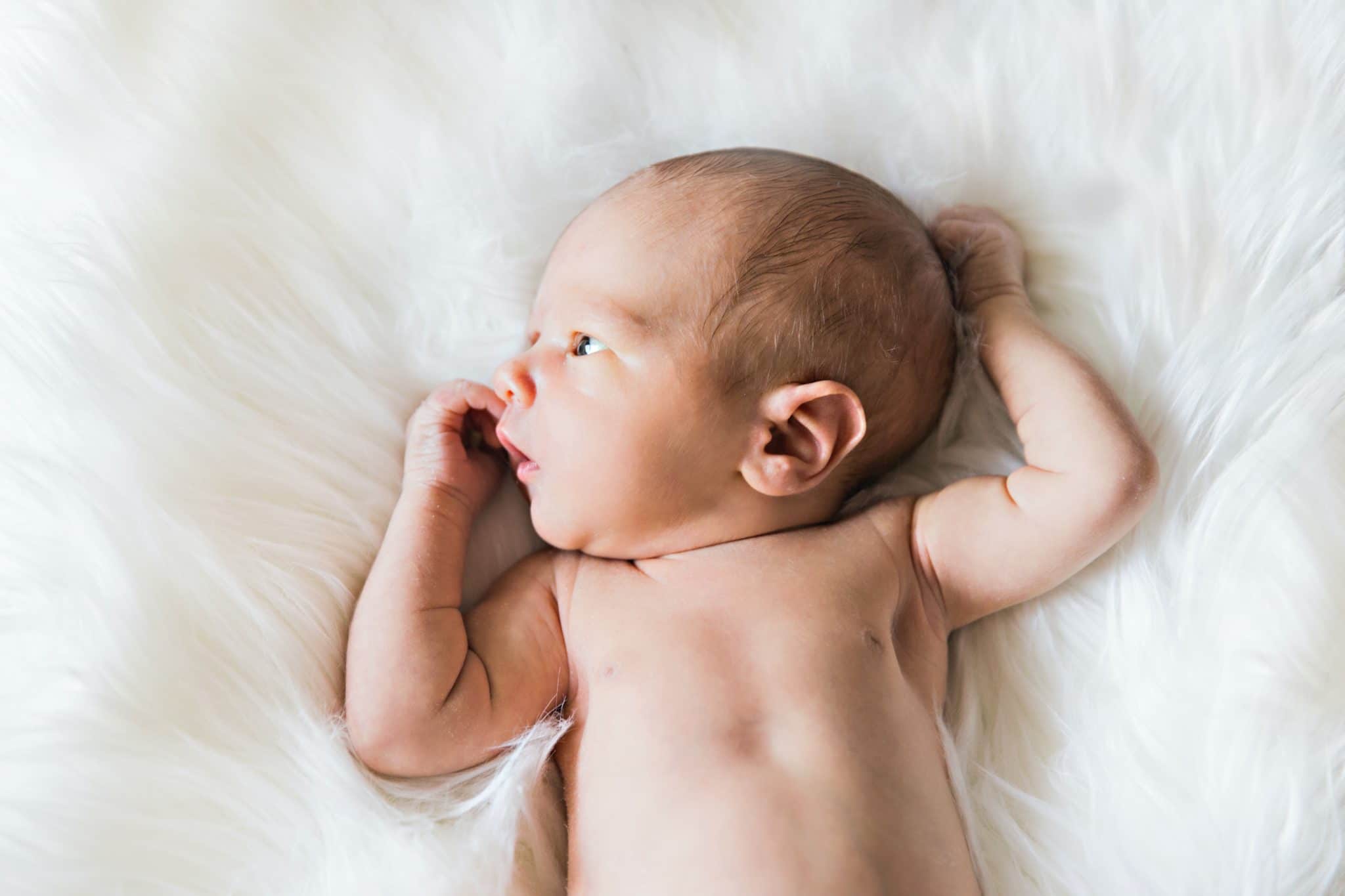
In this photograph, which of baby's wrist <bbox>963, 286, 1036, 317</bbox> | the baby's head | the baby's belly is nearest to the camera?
the baby's belly

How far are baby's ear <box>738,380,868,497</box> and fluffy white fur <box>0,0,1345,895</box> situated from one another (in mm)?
216

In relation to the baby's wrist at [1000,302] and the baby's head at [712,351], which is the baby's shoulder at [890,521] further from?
the baby's wrist at [1000,302]

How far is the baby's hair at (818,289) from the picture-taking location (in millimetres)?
1253

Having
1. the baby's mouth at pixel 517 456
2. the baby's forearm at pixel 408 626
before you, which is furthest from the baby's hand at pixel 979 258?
the baby's forearm at pixel 408 626

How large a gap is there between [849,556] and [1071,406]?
31 cm

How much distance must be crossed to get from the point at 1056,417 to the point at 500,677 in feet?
2.31

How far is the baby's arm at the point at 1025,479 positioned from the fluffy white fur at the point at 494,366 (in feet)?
0.22

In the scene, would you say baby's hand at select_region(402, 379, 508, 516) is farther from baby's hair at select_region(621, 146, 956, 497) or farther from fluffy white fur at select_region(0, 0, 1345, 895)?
baby's hair at select_region(621, 146, 956, 497)

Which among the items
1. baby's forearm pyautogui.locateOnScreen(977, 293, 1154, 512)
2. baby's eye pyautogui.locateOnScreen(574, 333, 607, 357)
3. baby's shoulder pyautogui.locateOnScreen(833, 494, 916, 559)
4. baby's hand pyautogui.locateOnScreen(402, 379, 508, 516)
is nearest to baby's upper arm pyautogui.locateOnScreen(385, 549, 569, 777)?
baby's hand pyautogui.locateOnScreen(402, 379, 508, 516)

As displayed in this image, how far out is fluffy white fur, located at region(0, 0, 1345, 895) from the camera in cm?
119

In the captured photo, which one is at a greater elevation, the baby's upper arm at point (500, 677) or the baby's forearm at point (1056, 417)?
the baby's forearm at point (1056, 417)

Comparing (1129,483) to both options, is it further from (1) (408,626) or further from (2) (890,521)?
(1) (408,626)

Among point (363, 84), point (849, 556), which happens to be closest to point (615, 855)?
point (849, 556)

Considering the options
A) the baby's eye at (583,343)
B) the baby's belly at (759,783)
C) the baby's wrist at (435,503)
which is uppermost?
the baby's eye at (583,343)
